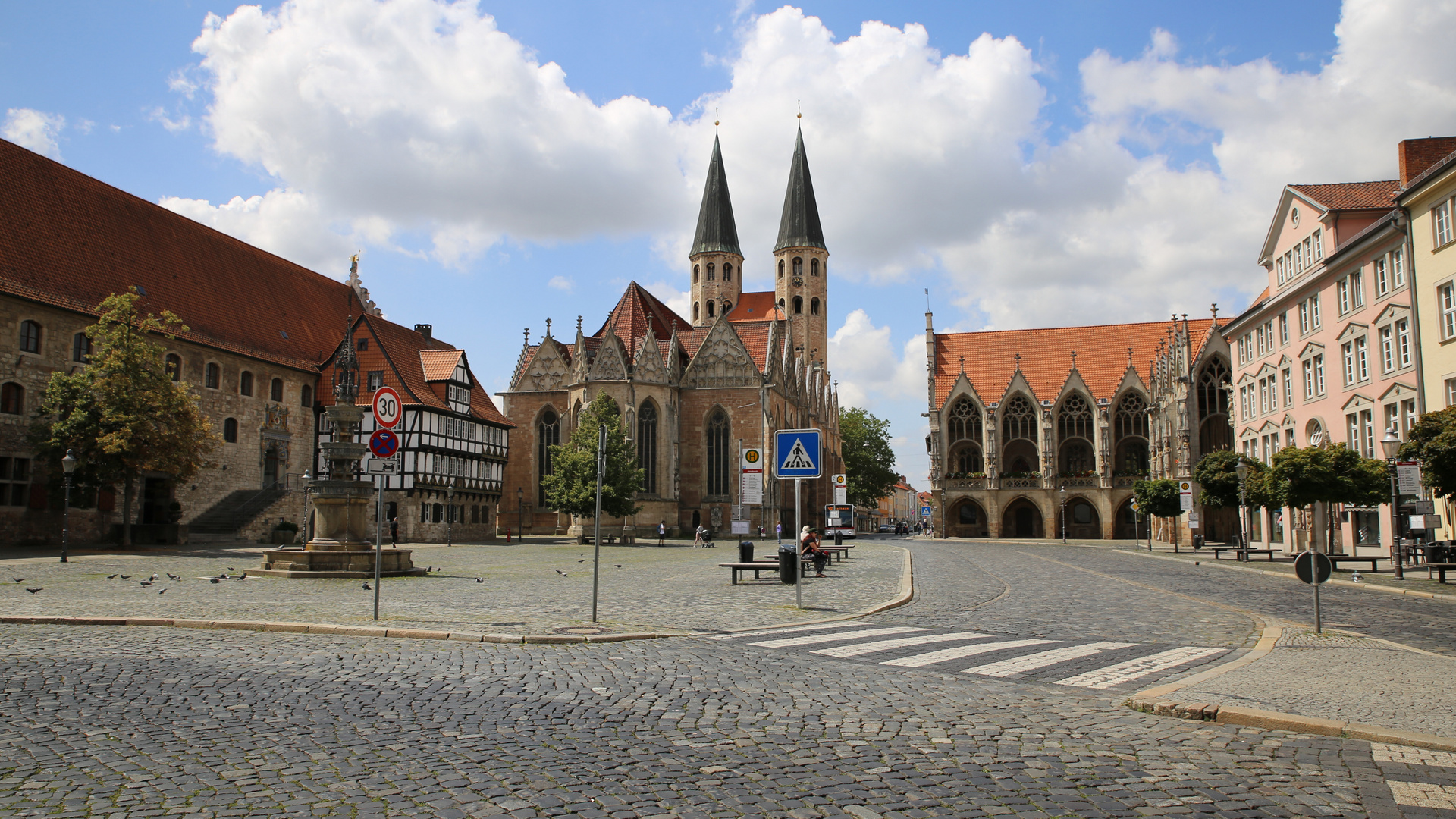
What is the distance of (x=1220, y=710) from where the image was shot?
6.62m

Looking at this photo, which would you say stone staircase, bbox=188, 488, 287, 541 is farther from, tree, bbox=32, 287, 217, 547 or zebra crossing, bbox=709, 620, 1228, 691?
zebra crossing, bbox=709, 620, 1228, 691

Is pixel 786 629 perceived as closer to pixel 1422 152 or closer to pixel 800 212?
pixel 1422 152

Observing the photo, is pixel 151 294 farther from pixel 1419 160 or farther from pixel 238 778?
pixel 1419 160

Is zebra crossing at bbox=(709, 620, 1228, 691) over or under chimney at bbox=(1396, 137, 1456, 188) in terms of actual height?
under

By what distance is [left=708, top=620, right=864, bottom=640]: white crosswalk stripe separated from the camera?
11.0 meters

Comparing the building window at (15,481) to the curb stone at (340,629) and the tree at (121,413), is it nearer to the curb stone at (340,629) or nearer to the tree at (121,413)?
the tree at (121,413)

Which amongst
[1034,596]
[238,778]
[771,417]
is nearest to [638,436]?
[771,417]

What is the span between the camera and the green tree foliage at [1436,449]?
20.6 m

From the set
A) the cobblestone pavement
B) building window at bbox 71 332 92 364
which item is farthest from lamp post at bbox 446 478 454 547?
the cobblestone pavement

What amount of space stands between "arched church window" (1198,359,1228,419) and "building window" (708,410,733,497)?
98.6 ft

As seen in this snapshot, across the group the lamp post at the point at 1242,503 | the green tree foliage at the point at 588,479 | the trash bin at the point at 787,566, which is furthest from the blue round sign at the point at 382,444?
the green tree foliage at the point at 588,479

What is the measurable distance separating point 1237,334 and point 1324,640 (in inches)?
1509

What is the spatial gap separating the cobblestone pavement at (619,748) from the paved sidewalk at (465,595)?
3455 millimetres

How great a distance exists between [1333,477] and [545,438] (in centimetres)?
4951
